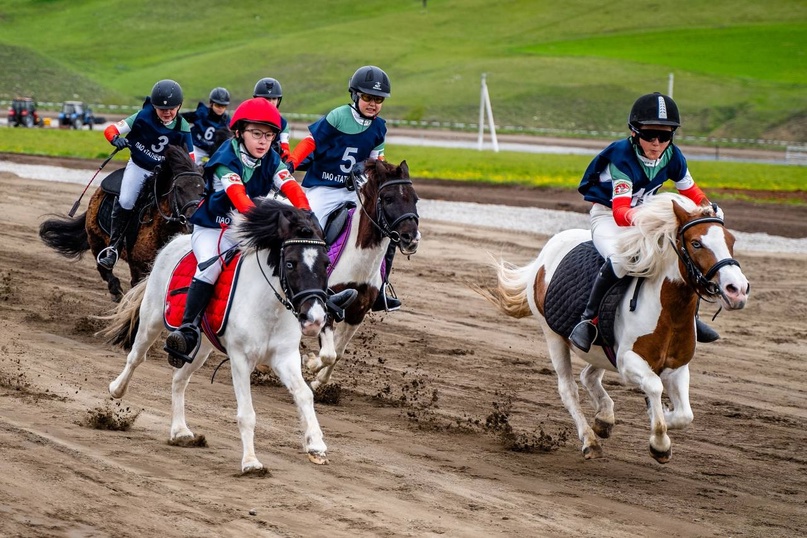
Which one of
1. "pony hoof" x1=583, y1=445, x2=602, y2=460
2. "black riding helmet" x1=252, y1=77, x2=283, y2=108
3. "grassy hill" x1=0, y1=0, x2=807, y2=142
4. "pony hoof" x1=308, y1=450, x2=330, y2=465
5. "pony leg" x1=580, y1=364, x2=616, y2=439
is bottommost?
"grassy hill" x1=0, y1=0, x2=807, y2=142

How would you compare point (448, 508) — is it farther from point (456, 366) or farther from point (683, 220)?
point (456, 366)

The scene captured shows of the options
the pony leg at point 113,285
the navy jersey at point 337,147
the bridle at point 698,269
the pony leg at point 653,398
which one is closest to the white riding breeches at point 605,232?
the bridle at point 698,269

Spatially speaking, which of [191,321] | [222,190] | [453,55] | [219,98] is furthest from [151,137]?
[453,55]

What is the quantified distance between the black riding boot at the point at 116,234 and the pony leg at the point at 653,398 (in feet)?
22.4

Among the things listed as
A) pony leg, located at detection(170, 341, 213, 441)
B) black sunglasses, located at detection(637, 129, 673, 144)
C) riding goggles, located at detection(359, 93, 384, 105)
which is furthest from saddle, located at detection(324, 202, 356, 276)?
black sunglasses, located at detection(637, 129, 673, 144)

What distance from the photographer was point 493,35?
102000mm

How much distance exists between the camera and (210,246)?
318 inches

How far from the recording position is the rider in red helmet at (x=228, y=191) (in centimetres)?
776

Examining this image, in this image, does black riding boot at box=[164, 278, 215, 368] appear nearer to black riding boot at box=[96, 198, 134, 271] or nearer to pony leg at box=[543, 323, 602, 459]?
pony leg at box=[543, 323, 602, 459]

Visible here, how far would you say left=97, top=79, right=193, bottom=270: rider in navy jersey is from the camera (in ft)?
40.5

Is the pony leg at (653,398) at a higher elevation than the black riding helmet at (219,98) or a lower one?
lower

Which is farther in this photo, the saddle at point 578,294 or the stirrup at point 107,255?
the stirrup at point 107,255

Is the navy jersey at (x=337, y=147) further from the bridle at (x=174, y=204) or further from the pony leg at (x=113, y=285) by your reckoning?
the pony leg at (x=113, y=285)

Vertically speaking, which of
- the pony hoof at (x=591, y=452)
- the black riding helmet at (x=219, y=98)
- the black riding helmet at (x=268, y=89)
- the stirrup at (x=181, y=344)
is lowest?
the pony hoof at (x=591, y=452)
